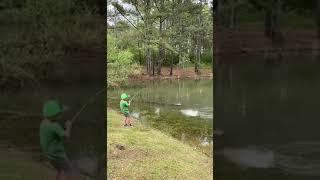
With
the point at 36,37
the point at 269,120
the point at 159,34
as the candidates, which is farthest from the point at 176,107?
the point at 269,120

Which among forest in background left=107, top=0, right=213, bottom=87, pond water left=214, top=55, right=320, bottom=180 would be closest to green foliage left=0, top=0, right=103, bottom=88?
pond water left=214, top=55, right=320, bottom=180

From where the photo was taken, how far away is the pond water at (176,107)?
8.64 metres

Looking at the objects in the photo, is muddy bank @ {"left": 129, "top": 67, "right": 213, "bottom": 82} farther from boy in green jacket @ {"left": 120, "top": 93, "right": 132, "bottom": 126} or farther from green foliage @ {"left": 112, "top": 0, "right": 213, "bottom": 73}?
boy in green jacket @ {"left": 120, "top": 93, "right": 132, "bottom": 126}

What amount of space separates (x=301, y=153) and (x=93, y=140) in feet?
7.08

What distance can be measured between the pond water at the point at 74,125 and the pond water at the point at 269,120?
3.82ft

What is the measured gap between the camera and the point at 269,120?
555cm

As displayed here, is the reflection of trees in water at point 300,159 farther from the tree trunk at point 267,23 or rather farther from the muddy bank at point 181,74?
the muddy bank at point 181,74

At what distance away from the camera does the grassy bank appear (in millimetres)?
5371

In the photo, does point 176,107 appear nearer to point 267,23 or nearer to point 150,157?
point 150,157

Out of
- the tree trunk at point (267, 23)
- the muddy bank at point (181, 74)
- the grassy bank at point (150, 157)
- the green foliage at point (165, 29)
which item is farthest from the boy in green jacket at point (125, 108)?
the muddy bank at point (181, 74)

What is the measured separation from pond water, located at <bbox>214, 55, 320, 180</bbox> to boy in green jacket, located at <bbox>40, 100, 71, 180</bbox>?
6.92ft

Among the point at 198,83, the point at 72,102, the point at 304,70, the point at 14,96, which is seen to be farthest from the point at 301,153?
the point at 198,83

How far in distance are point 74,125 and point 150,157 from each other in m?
1.37

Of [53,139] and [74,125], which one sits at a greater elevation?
[53,139]
